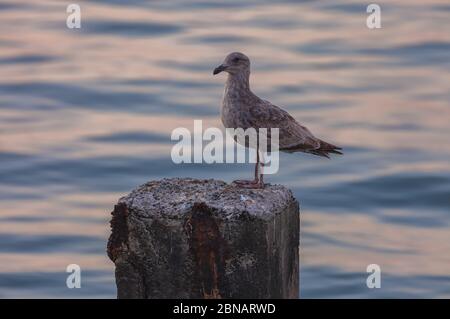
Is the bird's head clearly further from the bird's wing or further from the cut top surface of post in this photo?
the cut top surface of post

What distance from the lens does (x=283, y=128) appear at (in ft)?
26.2

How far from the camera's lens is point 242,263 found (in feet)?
20.1

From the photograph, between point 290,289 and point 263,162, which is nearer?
point 290,289

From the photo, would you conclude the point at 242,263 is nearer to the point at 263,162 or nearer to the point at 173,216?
the point at 173,216

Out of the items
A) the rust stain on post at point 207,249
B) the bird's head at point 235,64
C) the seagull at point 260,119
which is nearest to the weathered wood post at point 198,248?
the rust stain on post at point 207,249

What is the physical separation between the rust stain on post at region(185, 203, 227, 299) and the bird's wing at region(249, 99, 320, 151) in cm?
185

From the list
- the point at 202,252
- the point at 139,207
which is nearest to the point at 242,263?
the point at 202,252

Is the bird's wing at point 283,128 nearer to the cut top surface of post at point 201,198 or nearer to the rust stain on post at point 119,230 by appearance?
the cut top surface of post at point 201,198

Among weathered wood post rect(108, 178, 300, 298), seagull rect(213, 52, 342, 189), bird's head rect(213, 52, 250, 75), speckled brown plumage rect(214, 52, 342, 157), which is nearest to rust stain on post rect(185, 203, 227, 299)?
weathered wood post rect(108, 178, 300, 298)

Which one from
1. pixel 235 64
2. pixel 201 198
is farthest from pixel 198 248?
pixel 235 64

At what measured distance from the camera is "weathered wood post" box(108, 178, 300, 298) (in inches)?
241

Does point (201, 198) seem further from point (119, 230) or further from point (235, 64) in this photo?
point (235, 64)
